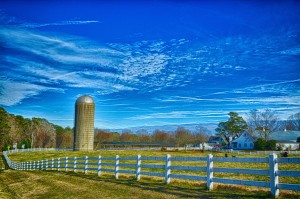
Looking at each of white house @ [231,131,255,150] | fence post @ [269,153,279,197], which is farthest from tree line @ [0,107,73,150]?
fence post @ [269,153,279,197]

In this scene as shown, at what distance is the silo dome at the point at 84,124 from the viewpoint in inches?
2570

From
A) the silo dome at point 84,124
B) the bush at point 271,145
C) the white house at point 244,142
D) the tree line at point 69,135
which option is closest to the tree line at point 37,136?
the tree line at point 69,135

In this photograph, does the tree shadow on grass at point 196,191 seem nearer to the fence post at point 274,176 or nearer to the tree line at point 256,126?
the fence post at point 274,176

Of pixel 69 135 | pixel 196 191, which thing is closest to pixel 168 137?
pixel 69 135

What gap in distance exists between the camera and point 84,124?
214ft

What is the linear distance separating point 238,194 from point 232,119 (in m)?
87.3

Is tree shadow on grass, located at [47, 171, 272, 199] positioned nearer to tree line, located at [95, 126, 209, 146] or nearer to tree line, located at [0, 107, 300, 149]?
tree line, located at [0, 107, 300, 149]

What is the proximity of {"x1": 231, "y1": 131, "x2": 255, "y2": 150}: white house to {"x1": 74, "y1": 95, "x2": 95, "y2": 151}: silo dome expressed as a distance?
43.0 m

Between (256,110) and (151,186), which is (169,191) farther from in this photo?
(256,110)

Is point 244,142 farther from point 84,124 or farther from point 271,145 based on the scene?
point 84,124

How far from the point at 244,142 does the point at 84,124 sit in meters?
45.7

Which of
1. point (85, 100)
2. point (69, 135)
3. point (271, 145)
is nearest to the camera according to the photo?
point (85, 100)

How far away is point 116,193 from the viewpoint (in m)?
14.0

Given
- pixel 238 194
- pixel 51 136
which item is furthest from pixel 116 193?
pixel 51 136
